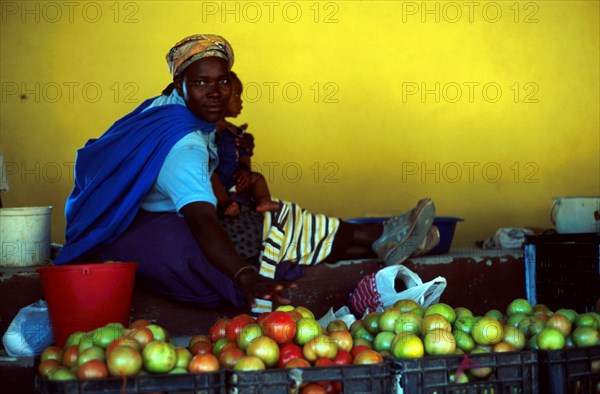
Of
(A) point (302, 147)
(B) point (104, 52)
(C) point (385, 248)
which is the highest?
(B) point (104, 52)

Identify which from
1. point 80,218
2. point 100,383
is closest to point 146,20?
point 80,218

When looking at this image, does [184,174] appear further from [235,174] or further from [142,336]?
[142,336]

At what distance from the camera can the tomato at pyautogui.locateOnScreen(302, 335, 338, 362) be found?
6.74ft

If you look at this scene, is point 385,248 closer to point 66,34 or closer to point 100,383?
point 100,383

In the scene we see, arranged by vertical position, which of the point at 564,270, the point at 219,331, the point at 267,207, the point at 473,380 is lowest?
the point at 473,380

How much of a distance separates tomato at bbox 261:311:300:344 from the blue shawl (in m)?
1.07

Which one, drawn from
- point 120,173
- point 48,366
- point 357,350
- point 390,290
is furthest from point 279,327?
point 120,173

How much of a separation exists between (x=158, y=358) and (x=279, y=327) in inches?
14.3

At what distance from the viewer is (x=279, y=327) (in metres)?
2.14

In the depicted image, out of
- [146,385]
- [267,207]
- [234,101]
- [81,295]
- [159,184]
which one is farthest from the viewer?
[234,101]

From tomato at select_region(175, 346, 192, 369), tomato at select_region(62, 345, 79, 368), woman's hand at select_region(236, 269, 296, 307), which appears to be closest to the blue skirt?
woman's hand at select_region(236, 269, 296, 307)

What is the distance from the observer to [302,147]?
477 cm

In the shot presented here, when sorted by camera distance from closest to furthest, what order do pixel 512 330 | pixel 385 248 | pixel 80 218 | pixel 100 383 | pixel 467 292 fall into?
pixel 100 383 < pixel 512 330 < pixel 80 218 < pixel 385 248 < pixel 467 292

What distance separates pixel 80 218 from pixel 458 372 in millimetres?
1743
